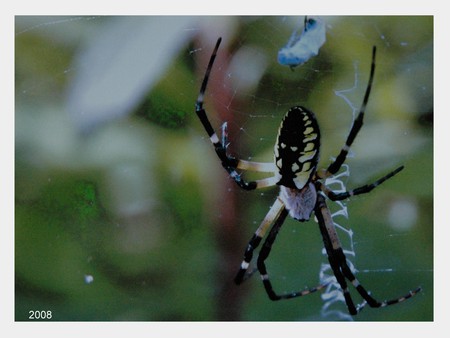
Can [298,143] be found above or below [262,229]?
above

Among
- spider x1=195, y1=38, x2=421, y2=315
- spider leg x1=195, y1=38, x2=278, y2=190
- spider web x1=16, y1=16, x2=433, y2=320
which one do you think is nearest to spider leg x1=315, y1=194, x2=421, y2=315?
spider x1=195, y1=38, x2=421, y2=315

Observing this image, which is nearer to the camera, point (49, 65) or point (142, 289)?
point (49, 65)

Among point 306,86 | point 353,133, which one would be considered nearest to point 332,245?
point 353,133

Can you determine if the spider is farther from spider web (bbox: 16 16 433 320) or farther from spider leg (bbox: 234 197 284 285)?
spider web (bbox: 16 16 433 320)

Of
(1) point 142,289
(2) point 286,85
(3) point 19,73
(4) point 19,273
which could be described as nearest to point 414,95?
(2) point 286,85

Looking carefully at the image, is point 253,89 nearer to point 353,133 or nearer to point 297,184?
point 297,184

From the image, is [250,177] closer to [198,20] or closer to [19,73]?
[198,20]

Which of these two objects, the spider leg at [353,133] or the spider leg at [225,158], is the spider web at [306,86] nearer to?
the spider leg at [225,158]
